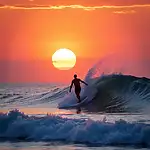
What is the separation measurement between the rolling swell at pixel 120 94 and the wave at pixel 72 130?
6198 millimetres

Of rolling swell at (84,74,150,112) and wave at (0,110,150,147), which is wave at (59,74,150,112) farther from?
wave at (0,110,150,147)

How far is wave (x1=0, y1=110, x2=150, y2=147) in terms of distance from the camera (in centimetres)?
1439

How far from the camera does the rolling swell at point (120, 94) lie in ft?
75.1

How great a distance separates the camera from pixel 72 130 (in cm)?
1523

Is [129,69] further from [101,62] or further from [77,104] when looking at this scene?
[77,104]

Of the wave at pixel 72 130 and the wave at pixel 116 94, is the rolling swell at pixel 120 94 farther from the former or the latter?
the wave at pixel 72 130

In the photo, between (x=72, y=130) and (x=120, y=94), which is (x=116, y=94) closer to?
(x=120, y=94)

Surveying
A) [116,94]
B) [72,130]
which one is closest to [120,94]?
[116,94]

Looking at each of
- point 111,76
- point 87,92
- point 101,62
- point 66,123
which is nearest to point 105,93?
point 87,92

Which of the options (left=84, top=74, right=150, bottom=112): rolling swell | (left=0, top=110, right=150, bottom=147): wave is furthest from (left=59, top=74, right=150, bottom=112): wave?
(left=0, top=110, right=150, bottom=147): wave

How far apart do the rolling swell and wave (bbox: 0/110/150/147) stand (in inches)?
244

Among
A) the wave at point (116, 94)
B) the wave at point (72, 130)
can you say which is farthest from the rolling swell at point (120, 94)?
the wave at point (72, 130)

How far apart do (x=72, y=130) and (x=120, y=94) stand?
11.5 m

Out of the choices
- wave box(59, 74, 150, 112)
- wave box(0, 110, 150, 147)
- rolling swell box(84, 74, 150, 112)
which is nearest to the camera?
wave box(0, 110, 150, 147)
